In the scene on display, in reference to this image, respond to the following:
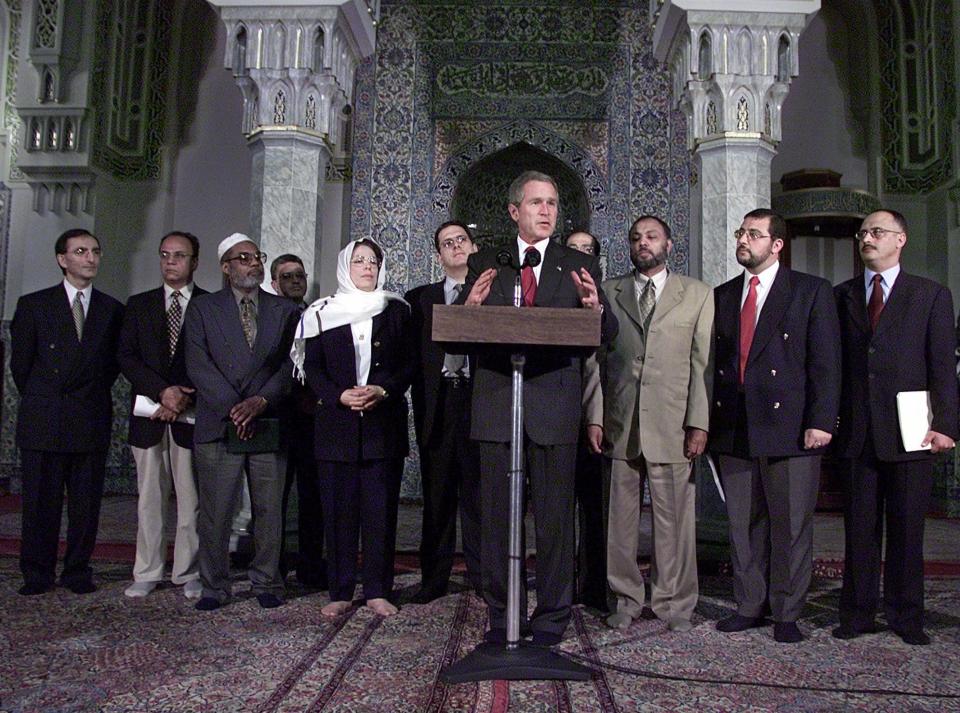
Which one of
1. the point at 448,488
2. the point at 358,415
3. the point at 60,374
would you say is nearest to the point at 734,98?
the point at 448,488

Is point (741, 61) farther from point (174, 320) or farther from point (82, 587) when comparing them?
point (82, 587)

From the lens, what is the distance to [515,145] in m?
7.76

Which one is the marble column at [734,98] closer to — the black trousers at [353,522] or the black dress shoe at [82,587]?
the black trousers at [353,522]

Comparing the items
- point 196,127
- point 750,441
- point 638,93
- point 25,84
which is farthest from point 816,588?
point 25,84

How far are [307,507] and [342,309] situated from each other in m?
1.01

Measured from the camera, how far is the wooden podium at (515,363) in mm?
2412

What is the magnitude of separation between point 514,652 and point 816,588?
7.05ft

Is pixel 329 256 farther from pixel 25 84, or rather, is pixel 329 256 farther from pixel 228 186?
pixel 25 84

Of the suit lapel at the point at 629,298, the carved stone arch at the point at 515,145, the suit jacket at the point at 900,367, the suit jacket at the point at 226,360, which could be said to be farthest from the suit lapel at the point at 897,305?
the carved stone arch at the point at 515,145

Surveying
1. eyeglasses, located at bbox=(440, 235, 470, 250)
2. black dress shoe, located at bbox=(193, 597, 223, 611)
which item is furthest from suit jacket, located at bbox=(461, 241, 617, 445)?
black dress shoe, located at bbox=(193, 597, 223, 611)

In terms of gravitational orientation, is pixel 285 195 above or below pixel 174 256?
above

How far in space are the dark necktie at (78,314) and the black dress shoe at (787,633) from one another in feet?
10.1

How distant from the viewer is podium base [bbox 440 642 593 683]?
2.54 metres

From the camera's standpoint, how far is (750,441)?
3.24 metres
